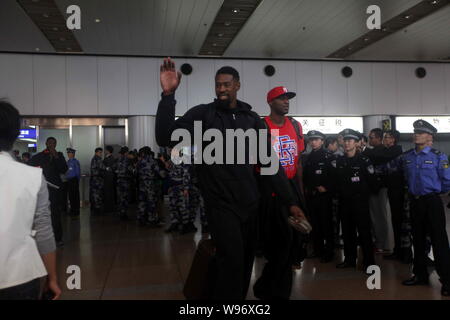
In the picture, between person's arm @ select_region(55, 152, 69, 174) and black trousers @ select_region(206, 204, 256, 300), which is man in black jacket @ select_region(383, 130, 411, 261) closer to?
black trousers @ select_region(206, 204, 256, 300)

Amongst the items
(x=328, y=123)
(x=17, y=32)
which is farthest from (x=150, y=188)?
(x=328, y=123)

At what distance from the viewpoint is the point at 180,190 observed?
6.98 metres

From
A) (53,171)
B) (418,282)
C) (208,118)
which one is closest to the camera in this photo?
(208,118)

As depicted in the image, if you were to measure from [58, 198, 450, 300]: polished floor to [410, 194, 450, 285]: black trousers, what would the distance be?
0.20 m

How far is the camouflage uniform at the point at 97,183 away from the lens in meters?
10.1

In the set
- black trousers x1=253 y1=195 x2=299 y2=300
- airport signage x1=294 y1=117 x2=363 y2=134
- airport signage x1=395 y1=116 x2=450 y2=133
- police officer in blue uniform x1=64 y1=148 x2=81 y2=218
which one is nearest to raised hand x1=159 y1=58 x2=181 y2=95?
black trousers x1=253 y1=195 x2=299 y2=300

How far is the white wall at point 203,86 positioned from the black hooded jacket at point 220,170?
32.6 feet

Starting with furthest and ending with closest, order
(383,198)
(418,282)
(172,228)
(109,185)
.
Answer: (109,185) < (172,228) < (383,198) < (418,282)

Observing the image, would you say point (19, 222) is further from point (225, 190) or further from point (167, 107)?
point (225, 190)

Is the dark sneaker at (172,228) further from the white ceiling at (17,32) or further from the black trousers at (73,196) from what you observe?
the white ceiling at (17,32)

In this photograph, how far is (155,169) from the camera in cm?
782

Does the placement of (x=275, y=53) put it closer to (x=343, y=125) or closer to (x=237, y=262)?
(x=343, y=125)

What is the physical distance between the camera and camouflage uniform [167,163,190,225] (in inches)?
272

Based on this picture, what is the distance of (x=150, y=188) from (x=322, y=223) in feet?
13.3
